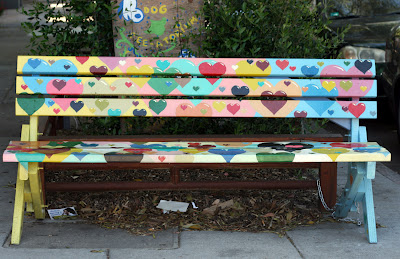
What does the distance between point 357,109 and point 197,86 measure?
113 centimetres

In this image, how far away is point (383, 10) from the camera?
8609mm

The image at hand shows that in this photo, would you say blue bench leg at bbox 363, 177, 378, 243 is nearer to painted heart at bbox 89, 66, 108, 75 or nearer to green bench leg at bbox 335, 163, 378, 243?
green bench leg at bbox 335, 163, 378, 243

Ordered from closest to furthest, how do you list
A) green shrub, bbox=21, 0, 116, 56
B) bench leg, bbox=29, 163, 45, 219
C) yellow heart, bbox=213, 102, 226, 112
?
bench leg, bbox=29, 163, 45, 219
yellow heart, bbox=213, 102, 226, 112
green shrub, bbox=21, 0, 116, 56

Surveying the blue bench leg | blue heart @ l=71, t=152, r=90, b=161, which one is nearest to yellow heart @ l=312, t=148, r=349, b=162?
the blue bench leg

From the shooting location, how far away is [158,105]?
452cm

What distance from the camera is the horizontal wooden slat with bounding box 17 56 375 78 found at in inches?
177

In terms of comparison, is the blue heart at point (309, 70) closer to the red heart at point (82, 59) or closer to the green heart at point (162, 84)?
the green heart at point (162, 84)

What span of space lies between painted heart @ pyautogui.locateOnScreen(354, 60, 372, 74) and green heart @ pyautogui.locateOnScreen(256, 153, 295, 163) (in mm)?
965

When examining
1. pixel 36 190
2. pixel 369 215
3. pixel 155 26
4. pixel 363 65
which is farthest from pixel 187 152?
pixel 155 26

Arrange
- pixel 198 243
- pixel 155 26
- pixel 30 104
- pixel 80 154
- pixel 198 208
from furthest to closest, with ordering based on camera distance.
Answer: pixel 155 26, pixel 198 208, pixel 30 104, pixel 198 243, pixel 80 154

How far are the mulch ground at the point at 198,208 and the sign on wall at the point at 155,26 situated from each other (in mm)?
1105

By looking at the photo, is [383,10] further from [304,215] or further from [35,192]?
[35,192]

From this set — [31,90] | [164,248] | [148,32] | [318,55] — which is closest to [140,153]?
[164,248]

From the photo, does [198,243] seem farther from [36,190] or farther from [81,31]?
[81,31]
